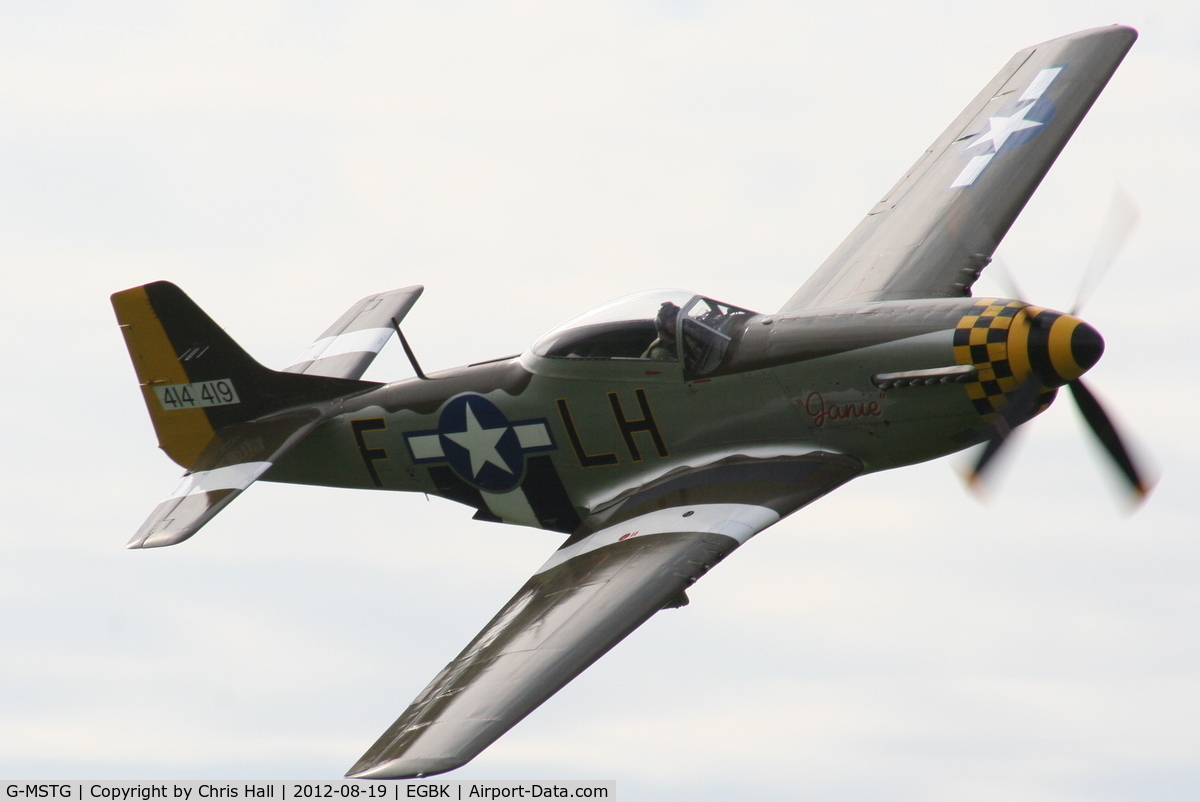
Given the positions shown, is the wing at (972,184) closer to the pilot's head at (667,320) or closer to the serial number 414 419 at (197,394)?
the pilot's head at (667,320)

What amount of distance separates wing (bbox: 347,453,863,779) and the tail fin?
4096 mm

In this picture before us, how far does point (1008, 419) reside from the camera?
13008 millimetres

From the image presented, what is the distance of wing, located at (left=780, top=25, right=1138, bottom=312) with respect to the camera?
1580 centimetres

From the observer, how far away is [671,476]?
14.1m

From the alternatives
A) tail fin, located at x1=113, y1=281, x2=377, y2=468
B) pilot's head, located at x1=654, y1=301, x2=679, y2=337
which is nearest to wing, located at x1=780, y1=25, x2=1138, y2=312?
pilot's head, located at x1=654, y1=301, x2=679, y2=337

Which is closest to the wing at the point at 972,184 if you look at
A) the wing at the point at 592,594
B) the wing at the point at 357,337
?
the wing at the point at 592,594

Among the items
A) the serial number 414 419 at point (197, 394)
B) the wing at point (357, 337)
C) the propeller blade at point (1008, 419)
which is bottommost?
the propeller blade at point (1008, 419)

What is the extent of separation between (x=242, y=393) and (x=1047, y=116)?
392 inches

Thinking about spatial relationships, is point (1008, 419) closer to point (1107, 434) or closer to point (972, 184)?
point (1107, 434)

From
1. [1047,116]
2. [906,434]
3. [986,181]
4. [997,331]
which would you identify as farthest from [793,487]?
[1047,116]

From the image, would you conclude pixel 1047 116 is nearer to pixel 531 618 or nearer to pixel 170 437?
pixel 531 618

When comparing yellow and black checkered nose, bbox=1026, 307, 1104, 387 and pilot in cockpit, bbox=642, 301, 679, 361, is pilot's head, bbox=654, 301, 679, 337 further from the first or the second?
yellow and black checkered nose, bbox=1026, 307, 1104, 387

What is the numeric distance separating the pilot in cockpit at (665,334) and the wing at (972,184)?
2203mm

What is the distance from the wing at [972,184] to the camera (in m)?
15.8
